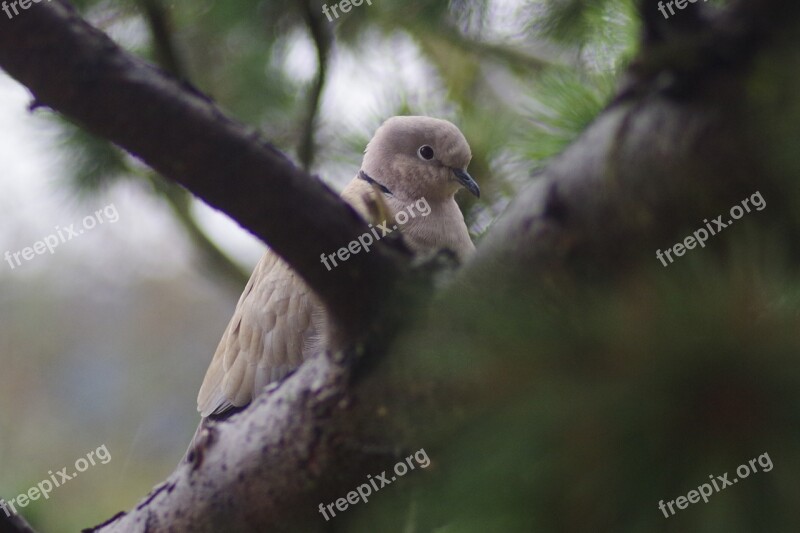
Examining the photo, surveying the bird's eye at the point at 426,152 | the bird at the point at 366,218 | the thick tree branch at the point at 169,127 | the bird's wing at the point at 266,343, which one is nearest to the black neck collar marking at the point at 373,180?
the bird at the point at 366,218

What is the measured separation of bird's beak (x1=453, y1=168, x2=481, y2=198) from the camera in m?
1.64

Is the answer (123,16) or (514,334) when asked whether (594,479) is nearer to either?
(514,334)

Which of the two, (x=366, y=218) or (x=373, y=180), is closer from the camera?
(x=366, y=218)

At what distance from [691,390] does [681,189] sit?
13 cm

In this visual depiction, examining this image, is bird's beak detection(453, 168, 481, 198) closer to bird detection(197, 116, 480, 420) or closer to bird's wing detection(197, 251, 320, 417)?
bird detection(197, 116, 480, 420)

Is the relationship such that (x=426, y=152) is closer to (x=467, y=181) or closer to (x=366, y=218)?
(x=467, y=181)

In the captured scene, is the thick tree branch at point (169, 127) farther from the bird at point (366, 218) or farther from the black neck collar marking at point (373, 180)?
the black neck collar marking at point (373, 180)

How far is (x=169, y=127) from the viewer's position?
64 centimetres

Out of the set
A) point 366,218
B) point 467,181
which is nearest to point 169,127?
point 366,218

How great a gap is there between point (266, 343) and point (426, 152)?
60 cm

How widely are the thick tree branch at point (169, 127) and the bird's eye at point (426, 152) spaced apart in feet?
3.59

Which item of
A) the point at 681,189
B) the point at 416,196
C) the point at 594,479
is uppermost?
the point at 416,196

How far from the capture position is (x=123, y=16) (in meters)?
1.71

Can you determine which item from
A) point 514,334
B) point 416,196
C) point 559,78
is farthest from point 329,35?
point 514,334
